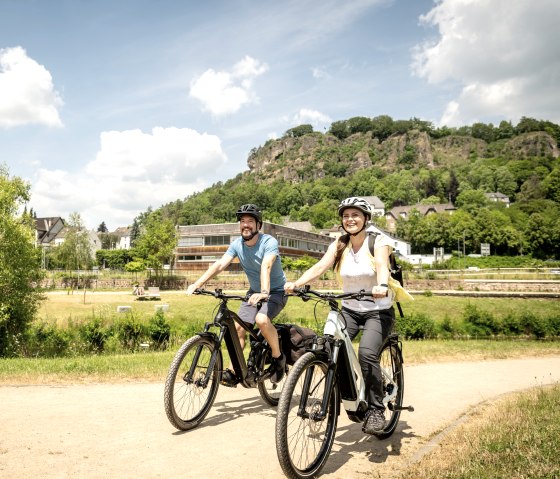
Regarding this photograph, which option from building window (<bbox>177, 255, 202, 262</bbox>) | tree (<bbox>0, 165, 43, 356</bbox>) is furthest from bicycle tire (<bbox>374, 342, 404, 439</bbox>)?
building window (<bbox>177, 255, 202, 262</bbox>)

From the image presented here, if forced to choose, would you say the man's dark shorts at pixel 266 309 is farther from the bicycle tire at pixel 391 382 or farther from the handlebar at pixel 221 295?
the bicycle tire at pixel 391 382

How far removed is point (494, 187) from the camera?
168625 millimetres

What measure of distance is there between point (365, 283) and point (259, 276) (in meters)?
1.64

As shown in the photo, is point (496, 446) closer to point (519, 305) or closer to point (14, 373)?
point (14, 373)

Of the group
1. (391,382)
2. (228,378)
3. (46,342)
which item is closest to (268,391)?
(228,378)

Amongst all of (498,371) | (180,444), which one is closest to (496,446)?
(180,444)

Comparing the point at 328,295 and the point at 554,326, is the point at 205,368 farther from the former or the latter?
the point at 554,326

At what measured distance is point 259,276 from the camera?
6004 millimetres

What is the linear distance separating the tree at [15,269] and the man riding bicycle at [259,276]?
39.7 ft

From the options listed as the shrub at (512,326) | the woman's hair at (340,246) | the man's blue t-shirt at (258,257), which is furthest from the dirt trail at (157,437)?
the shrub at (512,326)

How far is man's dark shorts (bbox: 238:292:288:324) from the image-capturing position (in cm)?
559

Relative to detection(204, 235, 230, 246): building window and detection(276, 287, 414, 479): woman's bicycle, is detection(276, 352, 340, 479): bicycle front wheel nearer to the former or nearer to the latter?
detection(276, 287, 414, 479): woman's bicycle

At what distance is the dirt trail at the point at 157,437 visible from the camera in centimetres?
391

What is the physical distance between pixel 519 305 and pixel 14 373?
3513cm
